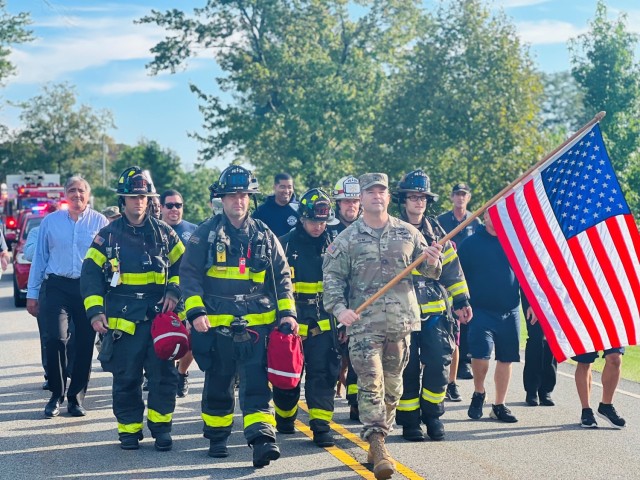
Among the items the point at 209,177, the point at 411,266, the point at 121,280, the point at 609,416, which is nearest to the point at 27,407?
the point at 121,280

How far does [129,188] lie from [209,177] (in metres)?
57.0

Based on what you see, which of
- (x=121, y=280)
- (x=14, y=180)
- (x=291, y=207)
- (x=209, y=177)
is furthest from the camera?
(x=209, y=177)

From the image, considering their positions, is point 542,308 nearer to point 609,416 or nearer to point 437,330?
point 437,330

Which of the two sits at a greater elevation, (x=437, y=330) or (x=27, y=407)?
(x=437, y=330)

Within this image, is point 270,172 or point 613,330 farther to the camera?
point 270,172

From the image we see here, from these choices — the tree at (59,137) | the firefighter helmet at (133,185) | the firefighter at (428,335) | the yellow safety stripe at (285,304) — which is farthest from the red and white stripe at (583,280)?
the tree at (59,137)

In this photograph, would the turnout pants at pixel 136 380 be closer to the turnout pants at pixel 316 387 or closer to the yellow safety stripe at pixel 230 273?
the yellow safety stripe at pixel 230 273

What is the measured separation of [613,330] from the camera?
789cm

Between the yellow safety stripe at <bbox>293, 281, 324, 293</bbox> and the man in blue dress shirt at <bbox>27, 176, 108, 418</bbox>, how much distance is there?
218 cm

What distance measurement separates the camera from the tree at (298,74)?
138 ft

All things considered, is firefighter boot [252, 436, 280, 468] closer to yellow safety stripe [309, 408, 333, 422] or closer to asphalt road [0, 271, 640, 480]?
asphalt road [0, 271, 640, 480]

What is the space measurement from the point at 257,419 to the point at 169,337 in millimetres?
1027

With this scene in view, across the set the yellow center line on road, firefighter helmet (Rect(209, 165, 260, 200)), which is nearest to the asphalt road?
the yellow center line on road

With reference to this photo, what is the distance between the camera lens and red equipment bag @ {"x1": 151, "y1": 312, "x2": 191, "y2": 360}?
8.16 m
